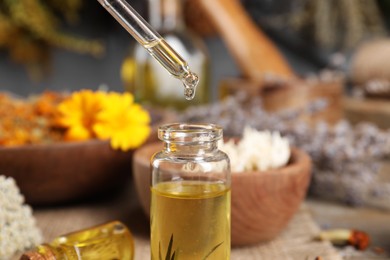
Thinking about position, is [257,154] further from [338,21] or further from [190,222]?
[338,21]

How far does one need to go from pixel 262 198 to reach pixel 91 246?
0.18 m

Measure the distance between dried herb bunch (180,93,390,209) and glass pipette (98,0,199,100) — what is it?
1.32 ft

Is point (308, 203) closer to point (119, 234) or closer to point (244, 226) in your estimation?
point (244, 226)

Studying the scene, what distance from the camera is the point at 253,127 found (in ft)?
2.85

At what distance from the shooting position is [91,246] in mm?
539

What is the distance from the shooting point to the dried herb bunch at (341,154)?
0.81m

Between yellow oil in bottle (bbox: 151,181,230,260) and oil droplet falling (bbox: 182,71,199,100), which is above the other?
oil droplet falling (bbox: 182,71,199,100)

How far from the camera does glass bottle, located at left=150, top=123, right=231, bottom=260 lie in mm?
466

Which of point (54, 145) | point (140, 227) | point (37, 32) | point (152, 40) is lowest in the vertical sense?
point (140, 227)

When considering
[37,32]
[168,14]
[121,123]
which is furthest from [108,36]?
[121,123]

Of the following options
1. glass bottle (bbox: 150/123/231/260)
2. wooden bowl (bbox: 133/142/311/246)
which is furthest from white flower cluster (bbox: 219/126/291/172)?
glass bottle (bbox: 150/123/231/260)

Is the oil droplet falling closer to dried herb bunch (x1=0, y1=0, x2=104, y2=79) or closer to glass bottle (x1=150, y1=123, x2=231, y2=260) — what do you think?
glass bottle (x1=150, y1=123, x2=231, y2=260)

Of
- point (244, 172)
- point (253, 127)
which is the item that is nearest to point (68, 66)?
point (253, 127)

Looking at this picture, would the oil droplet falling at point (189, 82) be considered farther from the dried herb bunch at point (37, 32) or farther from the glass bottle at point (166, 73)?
the dried herb bunch at point (37, 32)
